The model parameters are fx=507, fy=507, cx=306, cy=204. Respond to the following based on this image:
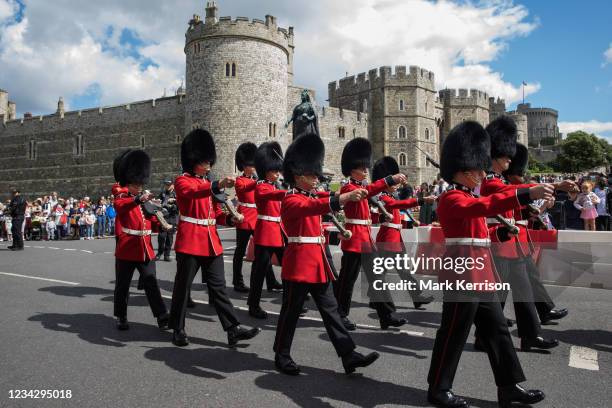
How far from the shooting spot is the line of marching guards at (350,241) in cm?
373

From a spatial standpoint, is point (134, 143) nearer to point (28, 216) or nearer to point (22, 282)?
point (28, 216)

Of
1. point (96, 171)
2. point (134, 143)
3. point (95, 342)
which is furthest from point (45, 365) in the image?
point (96, 171)

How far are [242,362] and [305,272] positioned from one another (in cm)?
108

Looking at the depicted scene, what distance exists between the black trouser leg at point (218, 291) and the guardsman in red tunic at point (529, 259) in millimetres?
3108

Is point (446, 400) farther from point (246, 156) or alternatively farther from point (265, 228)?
point (246, 156)

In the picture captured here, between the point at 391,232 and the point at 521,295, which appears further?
the point at 391,232

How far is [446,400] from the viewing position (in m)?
3.62

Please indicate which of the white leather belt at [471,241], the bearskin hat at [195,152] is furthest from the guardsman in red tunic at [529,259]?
the bearskin hat at [195,152]

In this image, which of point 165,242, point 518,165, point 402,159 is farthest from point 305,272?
point 402,159

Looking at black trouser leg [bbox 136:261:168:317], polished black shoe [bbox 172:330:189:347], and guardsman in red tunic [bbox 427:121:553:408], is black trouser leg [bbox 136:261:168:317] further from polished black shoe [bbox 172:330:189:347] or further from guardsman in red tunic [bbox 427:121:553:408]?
guardsman in red tunic [bbox 427:121:553:408]

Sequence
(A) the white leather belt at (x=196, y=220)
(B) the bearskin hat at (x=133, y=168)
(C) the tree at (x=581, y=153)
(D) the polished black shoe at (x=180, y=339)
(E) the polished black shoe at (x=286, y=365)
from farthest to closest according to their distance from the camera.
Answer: (C) the tree at (x=581, y=153)
(B) the bearskin hat at (x=133, y=168)
(A) the white leather belt at (x=196, y=220)
(D) the polished black shoe at (x=180, y=339)
(E) the polished black shoe at (x=286, y=365)

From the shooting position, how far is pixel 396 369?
4.50 meters

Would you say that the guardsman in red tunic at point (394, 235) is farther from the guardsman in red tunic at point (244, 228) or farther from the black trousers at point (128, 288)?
the black trousers at point (128, 288)

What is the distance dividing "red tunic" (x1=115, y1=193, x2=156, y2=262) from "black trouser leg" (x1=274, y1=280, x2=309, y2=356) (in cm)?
230
